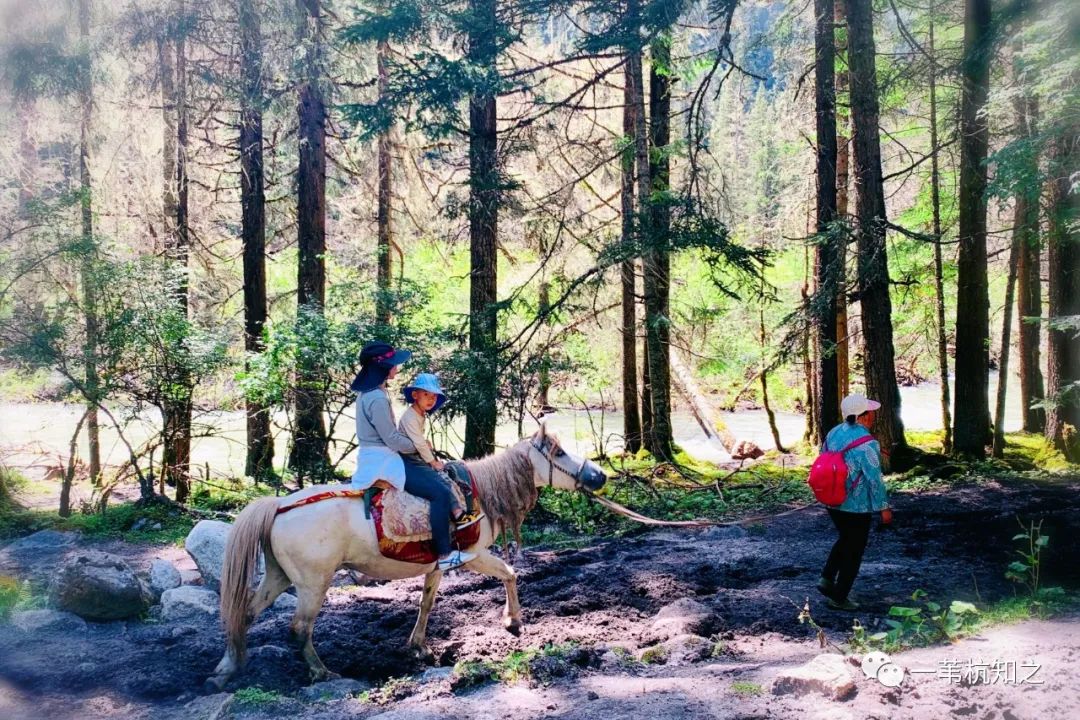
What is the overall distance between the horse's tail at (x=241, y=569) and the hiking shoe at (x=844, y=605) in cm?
480

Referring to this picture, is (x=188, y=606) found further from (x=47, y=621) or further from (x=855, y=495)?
(x=855, y=495)

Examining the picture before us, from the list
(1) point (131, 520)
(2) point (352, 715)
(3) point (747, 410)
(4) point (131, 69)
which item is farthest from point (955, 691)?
(3) point (747, 410)

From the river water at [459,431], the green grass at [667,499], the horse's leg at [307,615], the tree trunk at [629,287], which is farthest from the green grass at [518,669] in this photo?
the river water at [459,431]

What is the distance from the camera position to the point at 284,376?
12602mm

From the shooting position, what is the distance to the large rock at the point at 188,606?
7.52 m

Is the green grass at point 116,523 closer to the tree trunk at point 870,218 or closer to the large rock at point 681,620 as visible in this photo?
the large rock at point 681,620

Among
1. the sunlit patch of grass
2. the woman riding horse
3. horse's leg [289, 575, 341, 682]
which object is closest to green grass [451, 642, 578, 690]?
the woman riding horse

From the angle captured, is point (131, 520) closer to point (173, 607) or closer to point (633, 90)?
point (173, 607)

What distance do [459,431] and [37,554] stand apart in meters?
12.4

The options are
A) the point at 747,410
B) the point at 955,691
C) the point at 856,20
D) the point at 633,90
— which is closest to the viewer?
the point at 955,691

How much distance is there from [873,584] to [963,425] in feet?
22.4

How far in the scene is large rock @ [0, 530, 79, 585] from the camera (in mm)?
9797

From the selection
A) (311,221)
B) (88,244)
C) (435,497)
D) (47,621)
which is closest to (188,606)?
(47,621)

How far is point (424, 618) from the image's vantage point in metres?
6.77
